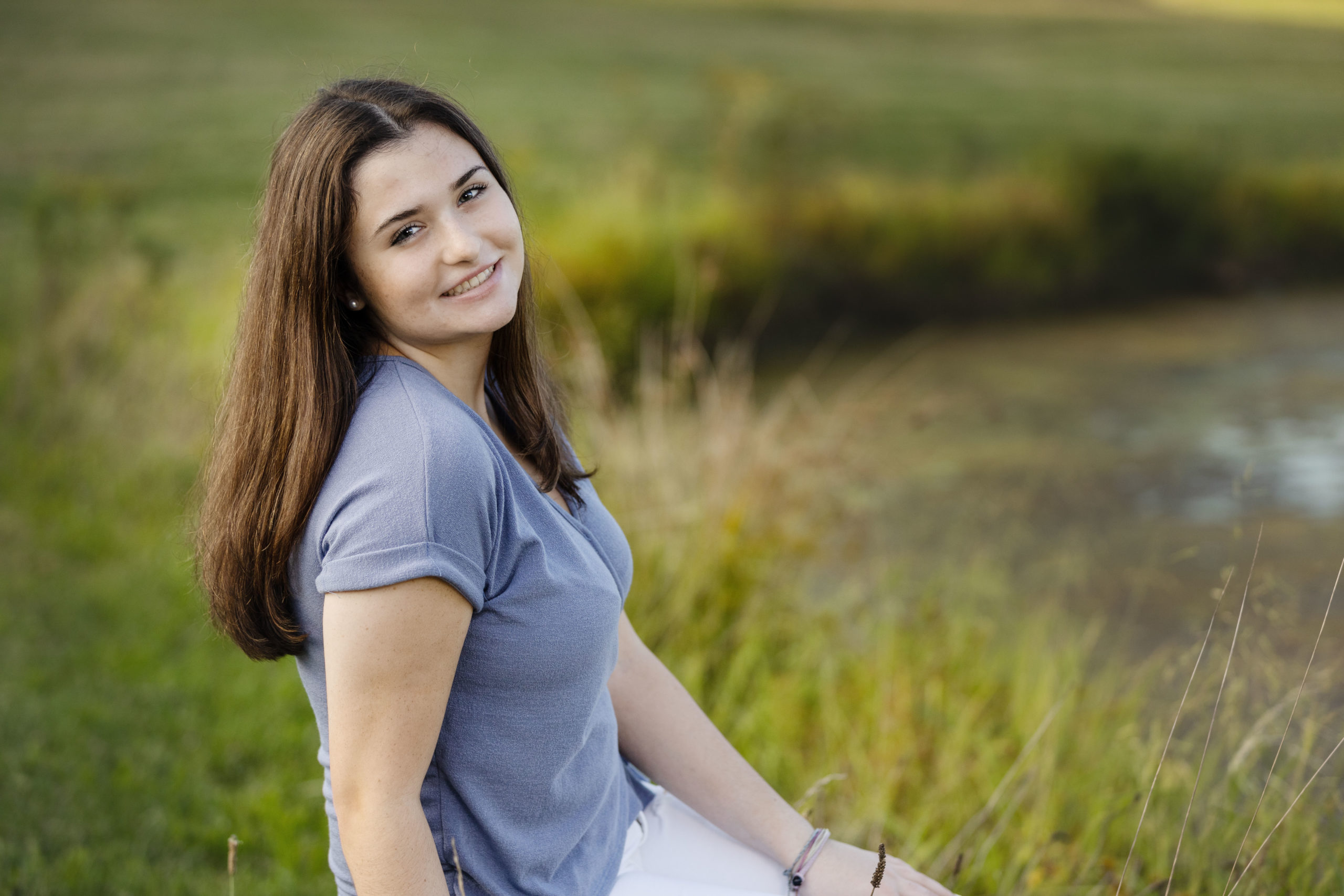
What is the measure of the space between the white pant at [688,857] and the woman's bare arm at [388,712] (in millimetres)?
378

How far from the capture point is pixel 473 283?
130 centimetres

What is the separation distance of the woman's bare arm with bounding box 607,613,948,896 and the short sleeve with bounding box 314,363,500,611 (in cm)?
50

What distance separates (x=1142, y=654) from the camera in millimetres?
4184

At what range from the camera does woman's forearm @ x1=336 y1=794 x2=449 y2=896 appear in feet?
3.66

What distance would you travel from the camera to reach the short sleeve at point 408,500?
106cm

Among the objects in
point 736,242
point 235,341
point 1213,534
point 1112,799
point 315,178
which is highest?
point 315,178

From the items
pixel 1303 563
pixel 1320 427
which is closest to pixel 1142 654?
pixel 1303 563

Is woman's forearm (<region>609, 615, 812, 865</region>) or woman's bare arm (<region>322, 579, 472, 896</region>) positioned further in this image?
woman's forearm (<region>609, 615, 812, 865</region>)

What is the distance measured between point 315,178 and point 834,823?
2118 millimetres

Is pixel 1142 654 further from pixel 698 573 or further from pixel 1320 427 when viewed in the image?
pixel 1320 427

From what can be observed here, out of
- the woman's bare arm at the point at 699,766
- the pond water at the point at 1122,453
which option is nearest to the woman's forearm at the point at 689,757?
the woman's bare arm at the point at 699,766

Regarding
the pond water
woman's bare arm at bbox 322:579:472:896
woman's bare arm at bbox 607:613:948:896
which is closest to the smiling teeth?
woman's bare arm at bbox 322:579:472:896

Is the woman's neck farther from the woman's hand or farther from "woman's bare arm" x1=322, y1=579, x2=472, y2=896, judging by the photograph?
the woman's hand

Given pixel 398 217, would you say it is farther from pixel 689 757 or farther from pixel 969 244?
pixel 969 244
